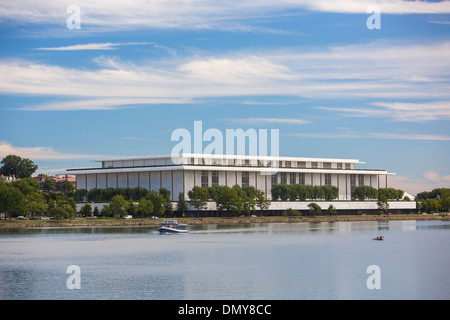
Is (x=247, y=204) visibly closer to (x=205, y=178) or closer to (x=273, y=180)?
(x=205, y=178)

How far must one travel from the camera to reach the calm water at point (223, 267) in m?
33.3

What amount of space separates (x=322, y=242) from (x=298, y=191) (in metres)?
56.7

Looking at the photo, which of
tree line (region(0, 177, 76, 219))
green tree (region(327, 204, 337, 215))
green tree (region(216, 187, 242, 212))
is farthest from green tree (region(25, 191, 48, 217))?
green tree (region(327, 204, 337, 215))

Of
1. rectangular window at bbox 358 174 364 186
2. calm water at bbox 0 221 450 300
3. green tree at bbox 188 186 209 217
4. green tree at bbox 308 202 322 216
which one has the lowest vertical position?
calm water at bbox 0 221 450 300

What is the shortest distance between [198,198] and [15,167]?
69111 mm

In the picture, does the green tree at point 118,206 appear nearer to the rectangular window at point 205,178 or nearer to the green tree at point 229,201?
the green tree at point 229,201

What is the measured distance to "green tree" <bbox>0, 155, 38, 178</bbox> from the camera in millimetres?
156050

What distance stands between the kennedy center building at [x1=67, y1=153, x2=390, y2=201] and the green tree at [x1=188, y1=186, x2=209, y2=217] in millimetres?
4652

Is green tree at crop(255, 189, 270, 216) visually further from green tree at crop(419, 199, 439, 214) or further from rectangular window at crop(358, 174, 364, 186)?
green tree at crop(419, 199, 439, 214)

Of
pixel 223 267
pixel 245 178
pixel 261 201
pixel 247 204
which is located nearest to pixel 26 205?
pixel 247 204

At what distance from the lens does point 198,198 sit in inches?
4038

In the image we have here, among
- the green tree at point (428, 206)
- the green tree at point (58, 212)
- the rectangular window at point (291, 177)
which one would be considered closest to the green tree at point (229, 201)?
the rectangular window at point (291, 177)

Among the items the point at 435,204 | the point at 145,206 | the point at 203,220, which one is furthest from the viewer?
the point at 435,204
